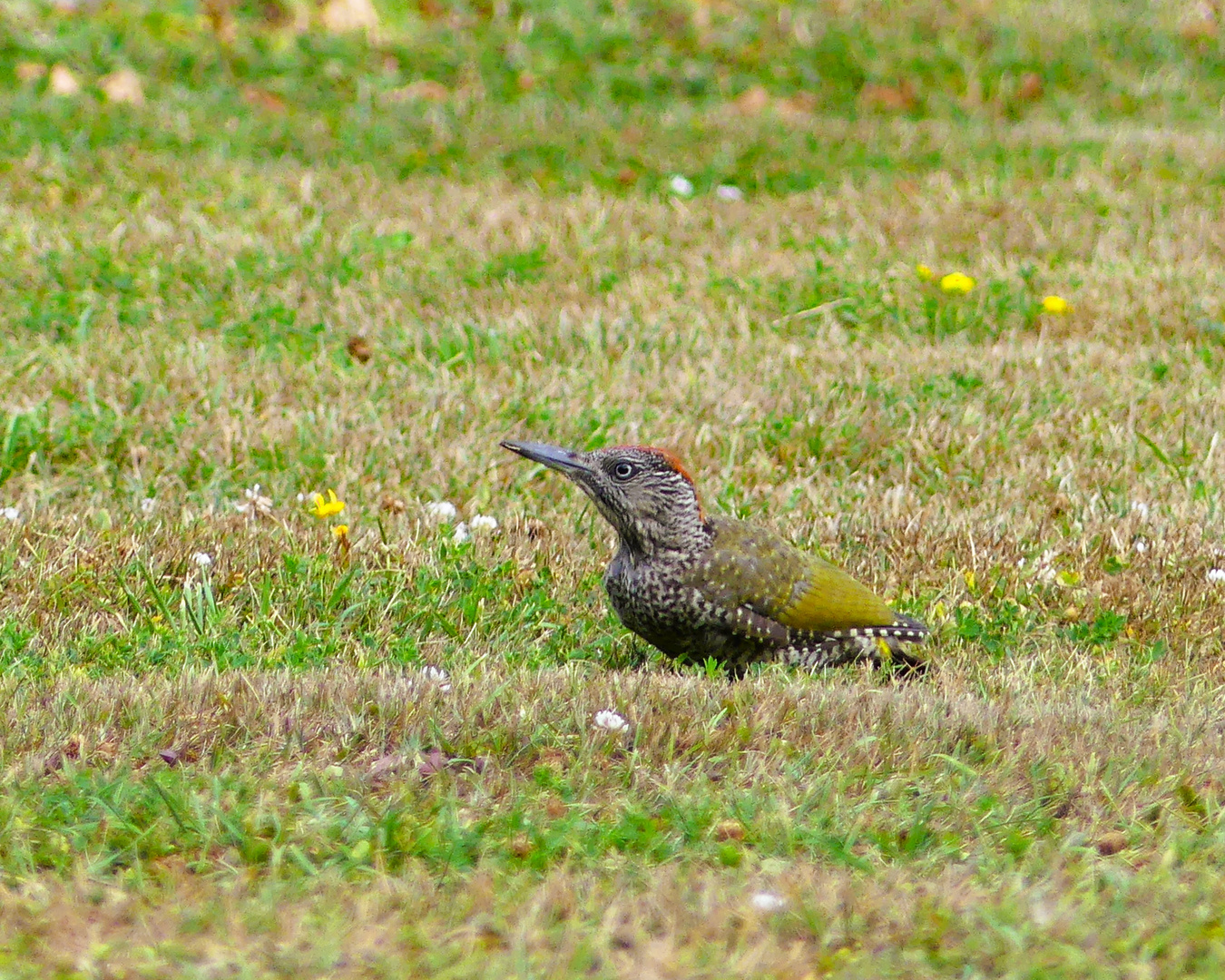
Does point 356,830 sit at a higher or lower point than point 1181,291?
lower

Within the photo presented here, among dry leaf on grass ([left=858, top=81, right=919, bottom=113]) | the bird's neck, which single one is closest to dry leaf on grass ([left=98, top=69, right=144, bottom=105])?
dry leaf on grass ([left=858, top=81, right=919, bottom=113])

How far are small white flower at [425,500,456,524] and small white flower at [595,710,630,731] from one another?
1.76 meters

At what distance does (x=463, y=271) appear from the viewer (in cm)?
792

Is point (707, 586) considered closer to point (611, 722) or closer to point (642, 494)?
point (642, 494)

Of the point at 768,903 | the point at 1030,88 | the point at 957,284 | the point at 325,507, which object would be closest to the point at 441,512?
the point at 325,507

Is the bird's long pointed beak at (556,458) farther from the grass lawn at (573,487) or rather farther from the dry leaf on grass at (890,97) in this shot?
the dry leaf on grass at (890,97)

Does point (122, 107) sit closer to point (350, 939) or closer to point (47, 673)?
point (47, 673)

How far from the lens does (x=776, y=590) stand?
4.45 metres

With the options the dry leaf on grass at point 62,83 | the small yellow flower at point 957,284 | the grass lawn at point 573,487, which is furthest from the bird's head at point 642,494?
the dry leaf on grass at point 62,83

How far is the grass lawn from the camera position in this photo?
114 inches

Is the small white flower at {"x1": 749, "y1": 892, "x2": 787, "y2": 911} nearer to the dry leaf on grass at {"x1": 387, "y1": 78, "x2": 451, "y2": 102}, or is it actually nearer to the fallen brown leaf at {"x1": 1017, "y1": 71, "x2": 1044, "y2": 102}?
the dry leaf on grass at {"x1": 387, "y1": 78, "x2": 451, "y2": 102}

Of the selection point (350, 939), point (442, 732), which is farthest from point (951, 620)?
point (350, 939)

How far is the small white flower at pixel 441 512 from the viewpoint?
5.36 m

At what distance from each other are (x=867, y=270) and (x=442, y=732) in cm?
507
